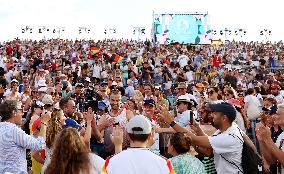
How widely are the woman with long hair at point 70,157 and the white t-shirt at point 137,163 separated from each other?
0.67 ft

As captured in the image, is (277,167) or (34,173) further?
(34,173)

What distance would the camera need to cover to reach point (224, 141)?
6098mm

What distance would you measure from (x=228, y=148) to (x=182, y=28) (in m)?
36.9

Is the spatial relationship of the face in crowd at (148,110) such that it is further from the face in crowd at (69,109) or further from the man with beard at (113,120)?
the face in crowd at (69,109)

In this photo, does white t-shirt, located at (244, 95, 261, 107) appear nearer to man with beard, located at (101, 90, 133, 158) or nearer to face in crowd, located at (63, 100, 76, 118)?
man with beard, located at (101, 90, 133, 158)

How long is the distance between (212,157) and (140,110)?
369cm

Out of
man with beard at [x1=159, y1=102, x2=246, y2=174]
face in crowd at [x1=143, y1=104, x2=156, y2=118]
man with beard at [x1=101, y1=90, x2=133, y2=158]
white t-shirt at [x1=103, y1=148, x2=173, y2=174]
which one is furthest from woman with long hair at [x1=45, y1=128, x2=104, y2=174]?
face in crowd at [x1=143, y1=104, x2=156, y2=118]

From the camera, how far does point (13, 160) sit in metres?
6.72

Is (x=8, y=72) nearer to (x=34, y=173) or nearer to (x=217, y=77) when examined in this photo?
(x=217, y=77)

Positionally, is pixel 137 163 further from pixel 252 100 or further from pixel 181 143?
pixel 252 100

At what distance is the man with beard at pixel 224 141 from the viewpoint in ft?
20.0

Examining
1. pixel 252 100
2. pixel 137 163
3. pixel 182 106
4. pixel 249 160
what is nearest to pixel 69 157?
pixel 137 163

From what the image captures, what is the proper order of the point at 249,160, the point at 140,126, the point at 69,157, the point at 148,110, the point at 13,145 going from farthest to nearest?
1. the point at 148,110
2. the point at 13,145
3. the point at 249,160
4. the point at 140,126
5. the point at 69,157

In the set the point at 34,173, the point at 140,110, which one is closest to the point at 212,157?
the point at 34,173
